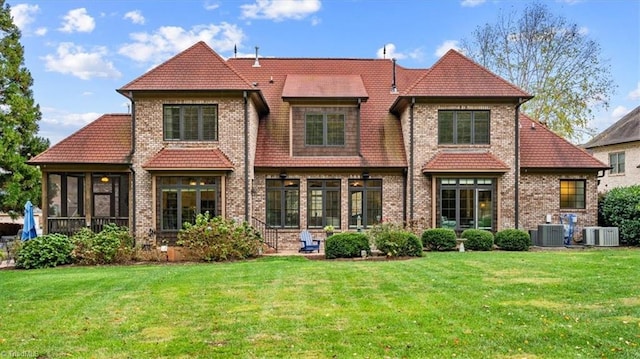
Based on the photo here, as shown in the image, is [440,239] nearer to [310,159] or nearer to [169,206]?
[310,159]

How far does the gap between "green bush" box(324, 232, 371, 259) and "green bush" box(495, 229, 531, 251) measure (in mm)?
4855

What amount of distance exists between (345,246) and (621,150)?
22574mm

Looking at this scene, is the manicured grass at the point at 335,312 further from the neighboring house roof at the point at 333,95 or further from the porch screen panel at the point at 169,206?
the neighboring house roof at the point at 333,95

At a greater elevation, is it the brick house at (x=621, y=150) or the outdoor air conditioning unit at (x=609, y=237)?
the brick house at (x=621, y=150)

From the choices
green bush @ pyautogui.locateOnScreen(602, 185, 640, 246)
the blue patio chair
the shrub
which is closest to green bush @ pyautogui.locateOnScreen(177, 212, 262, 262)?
the blue patio chair

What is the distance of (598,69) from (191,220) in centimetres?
2495

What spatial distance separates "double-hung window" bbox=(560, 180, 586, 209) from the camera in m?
19.1

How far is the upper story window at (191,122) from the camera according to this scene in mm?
17328

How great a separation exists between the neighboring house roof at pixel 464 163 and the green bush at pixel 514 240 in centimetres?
233

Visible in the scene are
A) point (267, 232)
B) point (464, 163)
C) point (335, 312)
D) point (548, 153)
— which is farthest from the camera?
point (548, 153)

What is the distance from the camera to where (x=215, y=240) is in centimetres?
1538

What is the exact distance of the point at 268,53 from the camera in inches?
917

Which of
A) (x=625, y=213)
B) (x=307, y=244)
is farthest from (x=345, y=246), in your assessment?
(x=625, y=213)

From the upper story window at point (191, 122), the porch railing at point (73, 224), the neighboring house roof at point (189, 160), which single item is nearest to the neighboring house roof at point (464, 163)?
the neighboring house roof at point (189, 160)
